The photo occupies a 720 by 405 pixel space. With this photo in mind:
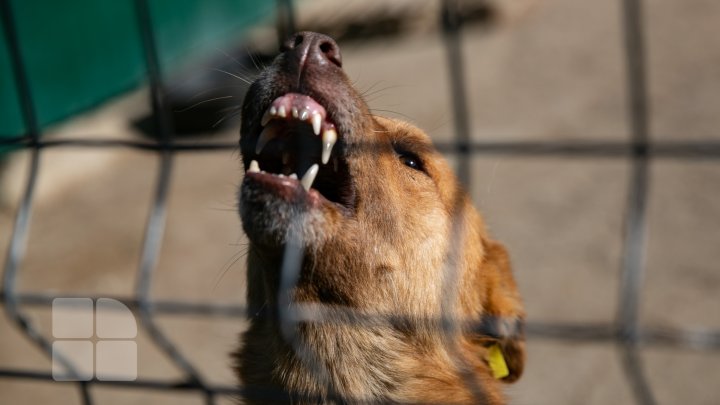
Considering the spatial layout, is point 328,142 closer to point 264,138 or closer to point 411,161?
point 264,138

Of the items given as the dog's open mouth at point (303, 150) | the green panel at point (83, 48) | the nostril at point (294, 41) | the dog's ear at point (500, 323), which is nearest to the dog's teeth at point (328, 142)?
the dog's open mouth at point (303, 150)

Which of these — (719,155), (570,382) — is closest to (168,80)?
(570,382)

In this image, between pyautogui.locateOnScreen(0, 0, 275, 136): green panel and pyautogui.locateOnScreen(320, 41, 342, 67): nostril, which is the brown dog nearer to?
pyautogui.locateOnScreen(320, 41, 342, 67): nostril

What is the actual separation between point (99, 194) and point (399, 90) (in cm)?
331

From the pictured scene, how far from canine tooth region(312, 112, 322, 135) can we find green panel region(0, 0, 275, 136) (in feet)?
15.3

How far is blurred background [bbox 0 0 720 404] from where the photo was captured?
6.15 m

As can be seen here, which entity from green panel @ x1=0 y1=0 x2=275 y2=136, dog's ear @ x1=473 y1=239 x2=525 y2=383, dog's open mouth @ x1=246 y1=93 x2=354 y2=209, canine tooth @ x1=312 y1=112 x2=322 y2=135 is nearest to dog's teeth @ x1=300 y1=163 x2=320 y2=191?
dog's open mouth @ x1=246 y1=93 x2=354 y2=209

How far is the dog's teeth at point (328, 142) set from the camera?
2.72 m

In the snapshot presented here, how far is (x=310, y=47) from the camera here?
286cm

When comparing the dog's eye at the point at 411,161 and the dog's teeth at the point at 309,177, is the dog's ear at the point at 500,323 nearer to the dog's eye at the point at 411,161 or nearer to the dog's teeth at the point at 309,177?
the dog's eye at the point at 411,161

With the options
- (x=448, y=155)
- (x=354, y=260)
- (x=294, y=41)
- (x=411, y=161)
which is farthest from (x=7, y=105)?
(x=354, y=260)

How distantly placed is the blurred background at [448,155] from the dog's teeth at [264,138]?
60.0 inches

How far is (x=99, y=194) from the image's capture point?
8.91 meters

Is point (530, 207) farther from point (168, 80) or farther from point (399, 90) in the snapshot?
point (168, 80)
